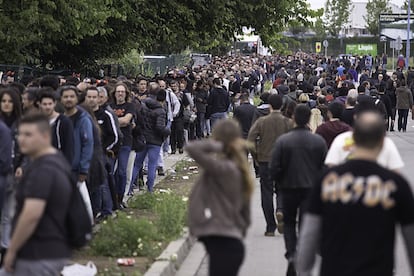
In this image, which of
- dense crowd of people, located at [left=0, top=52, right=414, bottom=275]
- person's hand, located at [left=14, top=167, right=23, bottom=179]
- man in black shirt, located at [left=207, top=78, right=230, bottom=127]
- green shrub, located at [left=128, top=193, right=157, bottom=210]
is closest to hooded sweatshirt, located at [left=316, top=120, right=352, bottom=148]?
dense crowd of people, located at [left=0, top=52, right=414, bottom=275]

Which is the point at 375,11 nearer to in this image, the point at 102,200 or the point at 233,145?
the point at 102,200

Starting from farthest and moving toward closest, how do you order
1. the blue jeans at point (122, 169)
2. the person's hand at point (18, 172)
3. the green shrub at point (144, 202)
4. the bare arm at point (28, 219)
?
the green shrub at point (144, 202)
the blue jeans at point (122, 169)
the person's hand at point (18, 172)
the bare arm at point (28, 219)

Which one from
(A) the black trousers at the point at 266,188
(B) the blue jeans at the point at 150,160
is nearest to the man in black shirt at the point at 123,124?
(B) the blue jeans at the point at 150,160

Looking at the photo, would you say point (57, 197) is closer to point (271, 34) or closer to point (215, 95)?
point (215, 95)

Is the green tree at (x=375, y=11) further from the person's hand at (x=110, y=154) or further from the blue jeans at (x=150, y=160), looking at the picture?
the person's hand at (x=110, y=154)

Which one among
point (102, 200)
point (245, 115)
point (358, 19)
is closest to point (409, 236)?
point (102, 200)

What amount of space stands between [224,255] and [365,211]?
5.03ft

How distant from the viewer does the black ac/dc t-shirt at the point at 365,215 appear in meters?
5.34

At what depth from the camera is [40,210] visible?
19.6 ft

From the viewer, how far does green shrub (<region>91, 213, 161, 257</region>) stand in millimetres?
10383

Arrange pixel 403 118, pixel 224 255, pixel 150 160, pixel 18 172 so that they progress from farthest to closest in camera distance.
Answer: pixel 403 118, pixel 150 160, pixel 18 172, pixel 224 255

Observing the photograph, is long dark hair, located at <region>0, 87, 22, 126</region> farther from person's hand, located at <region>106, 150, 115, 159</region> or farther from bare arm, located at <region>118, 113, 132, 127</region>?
bare arm, located at <region>118, 113, 132, 127</region>

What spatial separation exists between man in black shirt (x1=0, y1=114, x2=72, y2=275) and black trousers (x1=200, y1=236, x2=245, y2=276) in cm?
104

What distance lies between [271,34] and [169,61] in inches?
550
